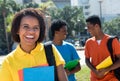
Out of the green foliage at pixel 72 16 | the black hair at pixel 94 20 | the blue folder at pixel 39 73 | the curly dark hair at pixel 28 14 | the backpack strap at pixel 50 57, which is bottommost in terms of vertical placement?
the green foliage at pixel 72 16

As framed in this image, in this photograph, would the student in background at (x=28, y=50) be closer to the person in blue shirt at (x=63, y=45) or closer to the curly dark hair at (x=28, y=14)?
the curly dark hair at (x=28, y=14)

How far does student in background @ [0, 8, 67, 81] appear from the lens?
7.80 feet

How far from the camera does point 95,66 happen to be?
173 inches

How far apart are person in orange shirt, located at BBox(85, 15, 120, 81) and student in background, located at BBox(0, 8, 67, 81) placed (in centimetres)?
183

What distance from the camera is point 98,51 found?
4328 millimetres

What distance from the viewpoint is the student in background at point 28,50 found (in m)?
2.38

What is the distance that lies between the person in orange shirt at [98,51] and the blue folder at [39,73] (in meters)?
1.88

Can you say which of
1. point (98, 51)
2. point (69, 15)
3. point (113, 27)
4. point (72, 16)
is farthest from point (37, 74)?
point (113, 27)

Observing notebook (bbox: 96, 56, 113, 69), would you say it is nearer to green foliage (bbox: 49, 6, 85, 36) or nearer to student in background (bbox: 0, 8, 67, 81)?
student in background (bbox: 0, 8, 67, 81)

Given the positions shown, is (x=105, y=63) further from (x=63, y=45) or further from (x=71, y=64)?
(x=63, y=45)

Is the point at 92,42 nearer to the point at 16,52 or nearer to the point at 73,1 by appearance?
the point at 16,52

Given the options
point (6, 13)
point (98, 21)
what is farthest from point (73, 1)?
point (98, 21)

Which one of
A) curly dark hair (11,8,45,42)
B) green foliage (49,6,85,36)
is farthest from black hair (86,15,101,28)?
green foliage (49,6,85,36)

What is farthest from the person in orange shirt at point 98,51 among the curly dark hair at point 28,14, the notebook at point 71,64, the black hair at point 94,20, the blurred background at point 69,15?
the curly dark hair at point 28,14
